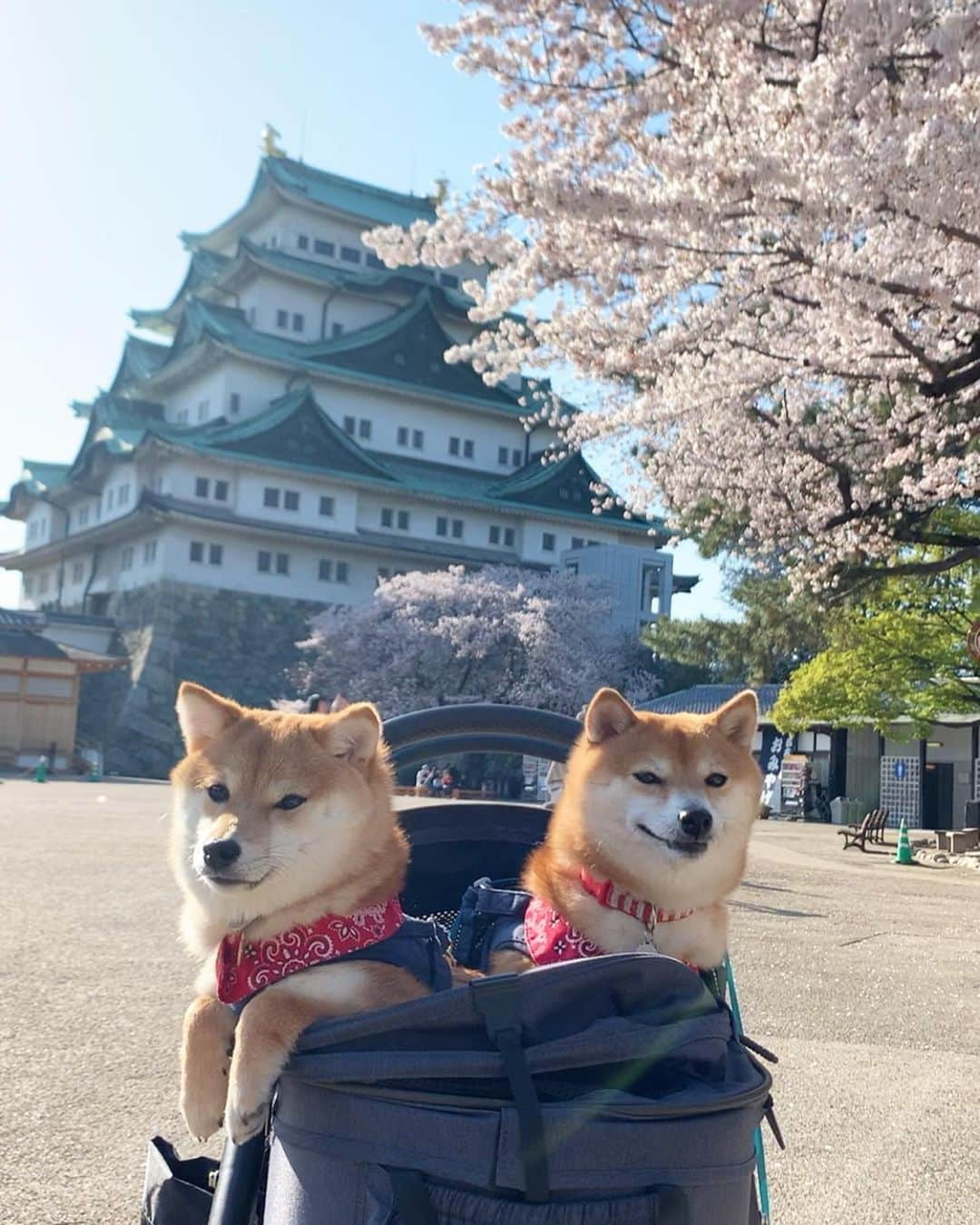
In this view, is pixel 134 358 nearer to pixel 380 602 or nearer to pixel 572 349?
pixel 380 602

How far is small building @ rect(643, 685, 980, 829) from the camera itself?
28.7 m

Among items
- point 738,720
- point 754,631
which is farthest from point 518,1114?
point 754,631

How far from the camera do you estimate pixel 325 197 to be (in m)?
48.2

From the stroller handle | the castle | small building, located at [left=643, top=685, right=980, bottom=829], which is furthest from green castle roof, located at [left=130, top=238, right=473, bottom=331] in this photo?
the stroller handle

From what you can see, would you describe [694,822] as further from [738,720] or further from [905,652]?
[905,652]

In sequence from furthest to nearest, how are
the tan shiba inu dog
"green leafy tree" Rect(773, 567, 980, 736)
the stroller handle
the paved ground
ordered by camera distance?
"green leafy tree" Rect(773, 567, 980, 736), the paved ground, the stroller handle, the tan shiba inu dog

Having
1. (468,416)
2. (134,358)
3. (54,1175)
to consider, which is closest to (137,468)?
(134,358)

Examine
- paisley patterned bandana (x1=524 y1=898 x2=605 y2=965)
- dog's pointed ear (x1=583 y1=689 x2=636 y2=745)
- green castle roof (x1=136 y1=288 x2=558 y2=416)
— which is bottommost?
paisley patterned bandana (x1=524 y1=898 x2=605 y2=965)

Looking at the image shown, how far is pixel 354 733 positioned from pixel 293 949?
15.7 inches

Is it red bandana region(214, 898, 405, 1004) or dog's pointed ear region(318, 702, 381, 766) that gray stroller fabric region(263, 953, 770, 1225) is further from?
dog's pointed ear region(318, 702, 381, 766)

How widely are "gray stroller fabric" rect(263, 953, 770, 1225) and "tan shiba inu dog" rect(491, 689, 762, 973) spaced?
0.61m

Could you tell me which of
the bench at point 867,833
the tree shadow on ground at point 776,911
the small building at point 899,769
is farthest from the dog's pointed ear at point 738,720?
the small building at point 899,769

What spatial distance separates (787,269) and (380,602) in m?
28.7

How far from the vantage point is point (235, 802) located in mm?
1949
